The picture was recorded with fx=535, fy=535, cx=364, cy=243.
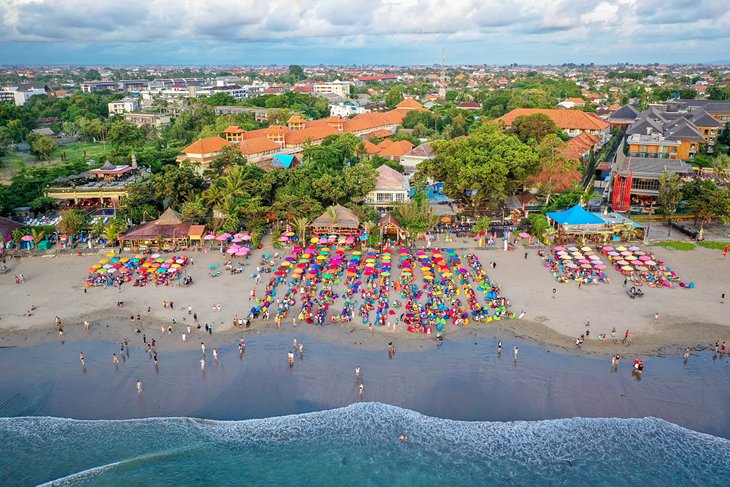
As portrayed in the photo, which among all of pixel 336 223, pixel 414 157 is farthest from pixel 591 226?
pixel 414 157

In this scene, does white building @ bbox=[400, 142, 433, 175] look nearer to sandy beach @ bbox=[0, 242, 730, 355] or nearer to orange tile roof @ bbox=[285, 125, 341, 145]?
orange tile roof @ bbox=[285, 125, 341, 145]

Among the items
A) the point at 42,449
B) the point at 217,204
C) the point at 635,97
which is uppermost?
the point at 635,97

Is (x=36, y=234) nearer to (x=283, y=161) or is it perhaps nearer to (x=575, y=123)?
(x=283, y=161)

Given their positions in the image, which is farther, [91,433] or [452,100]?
A: [452,100]

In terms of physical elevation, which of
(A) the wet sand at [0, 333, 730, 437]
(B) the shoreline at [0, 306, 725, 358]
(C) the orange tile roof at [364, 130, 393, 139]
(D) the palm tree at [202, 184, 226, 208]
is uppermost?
(C) the orange tile roof at [364, 130, 393, 139]

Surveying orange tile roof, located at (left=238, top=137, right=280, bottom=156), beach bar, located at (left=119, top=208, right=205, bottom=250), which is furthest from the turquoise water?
orange tile roof, located at (left=238, top=137, right=280, bottom=156)

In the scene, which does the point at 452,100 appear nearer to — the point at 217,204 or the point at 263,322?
the point at 217,204

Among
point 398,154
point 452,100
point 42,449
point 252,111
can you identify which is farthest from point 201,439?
point 452,100
